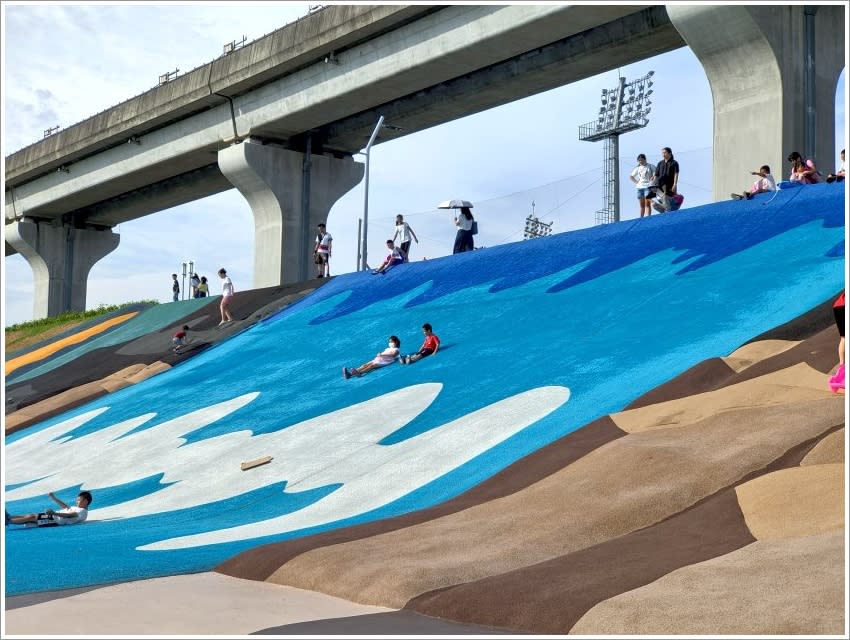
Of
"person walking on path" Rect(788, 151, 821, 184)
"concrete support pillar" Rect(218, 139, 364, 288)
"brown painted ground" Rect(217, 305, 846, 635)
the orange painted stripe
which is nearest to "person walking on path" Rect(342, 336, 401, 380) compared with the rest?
"brown painted ground" Rect(217, 305, 846, 635)

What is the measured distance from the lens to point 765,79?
2266cm

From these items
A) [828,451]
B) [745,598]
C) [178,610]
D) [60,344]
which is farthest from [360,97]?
[745,598]

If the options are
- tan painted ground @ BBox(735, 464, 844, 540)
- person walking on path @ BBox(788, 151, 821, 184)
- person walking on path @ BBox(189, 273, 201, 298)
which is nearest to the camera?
tan painted ground @ BBox(735, 464, 844, 540)

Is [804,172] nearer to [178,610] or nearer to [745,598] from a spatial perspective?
[745,598]

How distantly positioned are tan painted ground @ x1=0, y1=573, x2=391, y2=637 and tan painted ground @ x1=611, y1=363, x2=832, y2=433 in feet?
16.2

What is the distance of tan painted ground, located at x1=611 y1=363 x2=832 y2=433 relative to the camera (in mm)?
11477

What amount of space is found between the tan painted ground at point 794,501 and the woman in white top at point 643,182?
13529 mm

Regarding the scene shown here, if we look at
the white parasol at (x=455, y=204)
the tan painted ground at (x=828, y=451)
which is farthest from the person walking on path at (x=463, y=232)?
the tan painted ground at (x=828, y=451)

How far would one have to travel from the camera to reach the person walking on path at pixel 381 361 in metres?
19.7

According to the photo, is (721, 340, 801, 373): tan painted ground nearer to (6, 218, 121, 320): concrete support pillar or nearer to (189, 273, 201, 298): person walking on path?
(189, 273, 201, 298): person walking on path

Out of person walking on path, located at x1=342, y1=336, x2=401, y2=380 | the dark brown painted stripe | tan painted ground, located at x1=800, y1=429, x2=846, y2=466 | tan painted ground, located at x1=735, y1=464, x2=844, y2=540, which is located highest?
person walking on path, located at x1=342, y1=336, x2=401, y2=380

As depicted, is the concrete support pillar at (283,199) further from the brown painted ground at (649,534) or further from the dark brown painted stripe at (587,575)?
the dark brown painted stripe at (587,575)

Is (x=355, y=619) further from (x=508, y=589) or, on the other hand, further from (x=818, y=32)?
(x=818, y=32)

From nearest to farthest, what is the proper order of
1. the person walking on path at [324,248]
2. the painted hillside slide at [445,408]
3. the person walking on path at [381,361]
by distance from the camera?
the painted hillside slide at [445,408] → the person walking on path at [381,361] → the person walking on path at [324,248]
